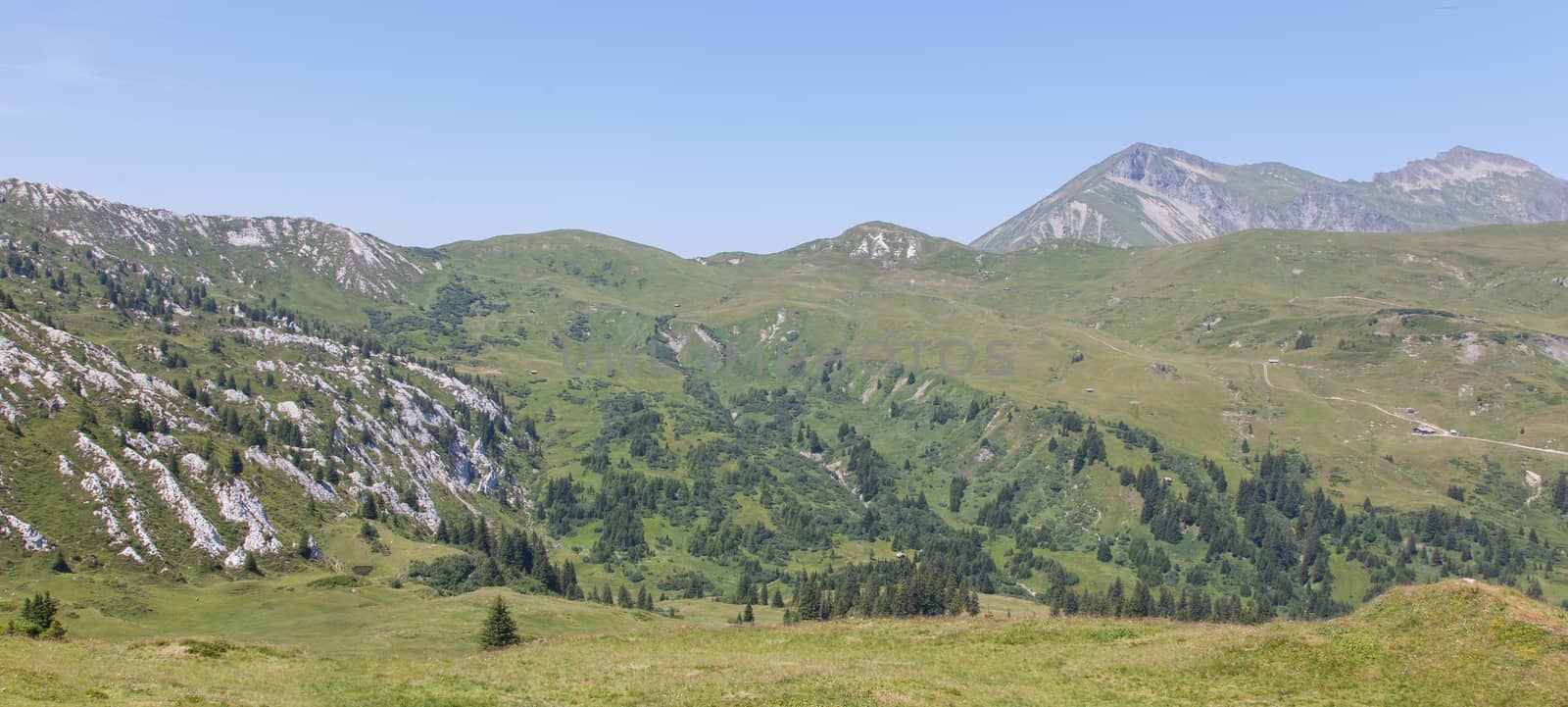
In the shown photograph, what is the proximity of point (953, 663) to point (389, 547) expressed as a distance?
5463 inches

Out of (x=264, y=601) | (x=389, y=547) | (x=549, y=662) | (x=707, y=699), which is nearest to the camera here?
(x=707, y=699)

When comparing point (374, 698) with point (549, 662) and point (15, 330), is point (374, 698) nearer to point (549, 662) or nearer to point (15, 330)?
point (549, 662)

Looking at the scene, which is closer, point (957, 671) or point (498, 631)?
point (957, 671)

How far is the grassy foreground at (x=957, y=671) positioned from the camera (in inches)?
1999

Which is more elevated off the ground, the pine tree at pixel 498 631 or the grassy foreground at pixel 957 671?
the grassy foreground at pixel 957 671

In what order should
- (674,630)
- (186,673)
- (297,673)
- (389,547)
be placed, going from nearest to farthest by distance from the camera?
(186,673) < (297,673) < (674,630) < (389,547)

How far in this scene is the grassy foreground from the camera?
5078 cm

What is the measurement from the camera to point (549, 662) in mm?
65500

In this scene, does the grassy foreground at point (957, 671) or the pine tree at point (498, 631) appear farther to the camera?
the pine tree at point (498, 631)

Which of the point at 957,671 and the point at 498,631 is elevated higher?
the point at 957,671

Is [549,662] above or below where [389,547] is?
above

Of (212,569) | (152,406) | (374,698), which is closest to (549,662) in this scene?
(374,698)

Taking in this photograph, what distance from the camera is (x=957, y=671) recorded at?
63.9m

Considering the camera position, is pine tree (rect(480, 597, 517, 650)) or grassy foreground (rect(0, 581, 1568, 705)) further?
pine tree (rect(480, 597, 517, 650))
